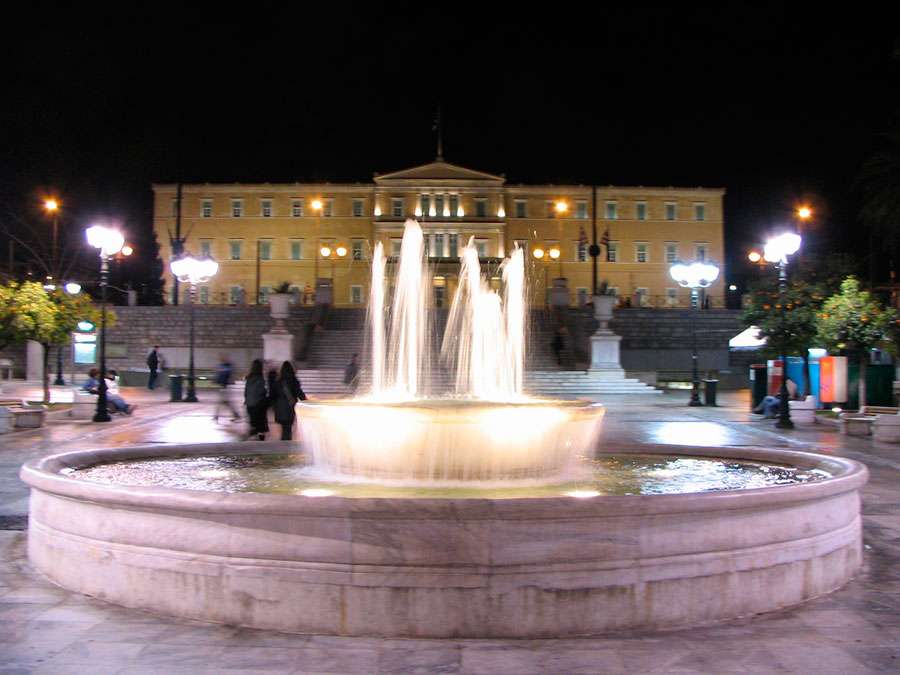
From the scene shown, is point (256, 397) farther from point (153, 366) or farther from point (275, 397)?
point (153, 366)

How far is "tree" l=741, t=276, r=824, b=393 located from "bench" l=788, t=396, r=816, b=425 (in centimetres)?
133

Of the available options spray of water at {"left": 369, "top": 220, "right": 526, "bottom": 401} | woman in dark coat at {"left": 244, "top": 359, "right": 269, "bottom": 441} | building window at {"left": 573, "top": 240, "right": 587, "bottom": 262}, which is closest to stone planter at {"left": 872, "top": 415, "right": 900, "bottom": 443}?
spray of water at {"left": 369, "top": 220, "right": 526, "bottom": 401}

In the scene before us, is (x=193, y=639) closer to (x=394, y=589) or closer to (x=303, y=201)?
(x=394, y=589)

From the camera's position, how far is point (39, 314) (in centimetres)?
2145

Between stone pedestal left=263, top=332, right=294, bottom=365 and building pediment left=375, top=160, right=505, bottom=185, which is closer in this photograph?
stone pedestal left=263, top=332, right=294, bottom=365

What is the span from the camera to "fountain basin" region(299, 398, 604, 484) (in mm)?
7527

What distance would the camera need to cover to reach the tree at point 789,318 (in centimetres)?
2175

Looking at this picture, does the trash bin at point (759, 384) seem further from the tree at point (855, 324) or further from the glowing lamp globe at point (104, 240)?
the glowing lamp globe at point (104, 240)

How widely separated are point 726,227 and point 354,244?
1662 inches

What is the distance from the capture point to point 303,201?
8656 centimetres

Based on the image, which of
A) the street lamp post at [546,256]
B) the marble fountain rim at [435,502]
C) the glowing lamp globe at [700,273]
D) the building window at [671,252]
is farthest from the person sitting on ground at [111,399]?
the building window at [671,252]

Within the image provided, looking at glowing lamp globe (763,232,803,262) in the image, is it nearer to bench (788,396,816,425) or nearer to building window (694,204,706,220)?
bench (788,396,816,425)

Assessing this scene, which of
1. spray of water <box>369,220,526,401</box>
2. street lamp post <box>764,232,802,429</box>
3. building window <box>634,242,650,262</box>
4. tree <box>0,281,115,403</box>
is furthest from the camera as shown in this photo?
building window <box>634,242,650,262</box>

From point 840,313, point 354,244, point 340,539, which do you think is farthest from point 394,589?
point 354,244
